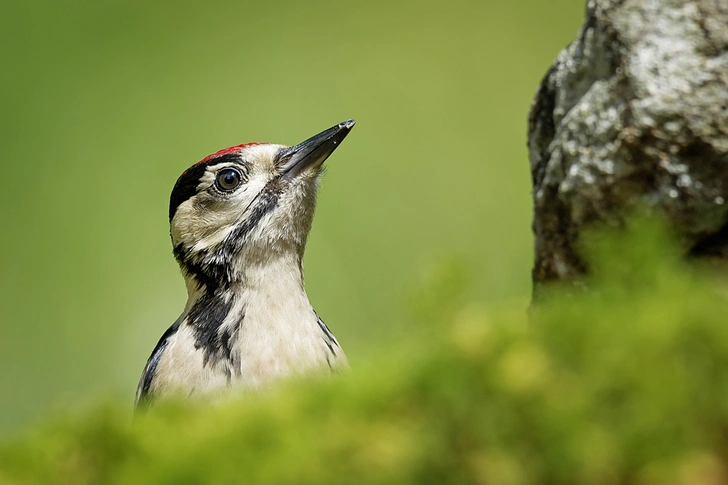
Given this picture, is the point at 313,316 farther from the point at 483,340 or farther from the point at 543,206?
the point at 483,340

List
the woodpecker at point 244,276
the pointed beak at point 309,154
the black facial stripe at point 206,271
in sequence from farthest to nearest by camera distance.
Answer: the pointed beak at point 309,154 < the black facial stripe at point 206,271 < the woodpecker at point 244,276

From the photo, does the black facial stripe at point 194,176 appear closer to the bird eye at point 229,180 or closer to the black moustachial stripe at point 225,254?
the bird eye at point 229,180

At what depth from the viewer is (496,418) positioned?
75cm

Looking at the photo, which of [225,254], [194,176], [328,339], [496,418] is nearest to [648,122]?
[496,418]

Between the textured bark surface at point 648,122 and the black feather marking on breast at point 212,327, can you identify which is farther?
the black feather marking on breast at point 212,327

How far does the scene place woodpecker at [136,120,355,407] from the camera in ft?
6.46

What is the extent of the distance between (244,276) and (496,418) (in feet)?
5.15

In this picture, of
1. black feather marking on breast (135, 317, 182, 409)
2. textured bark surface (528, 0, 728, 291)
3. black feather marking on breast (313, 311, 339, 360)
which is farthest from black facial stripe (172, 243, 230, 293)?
textured bark surface (528, 0, 728, 291)

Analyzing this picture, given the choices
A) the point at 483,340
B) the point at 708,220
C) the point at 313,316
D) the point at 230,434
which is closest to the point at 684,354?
the point at 483,340

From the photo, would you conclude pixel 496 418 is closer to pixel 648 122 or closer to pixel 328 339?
pixel 648 122

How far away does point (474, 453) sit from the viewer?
749mm

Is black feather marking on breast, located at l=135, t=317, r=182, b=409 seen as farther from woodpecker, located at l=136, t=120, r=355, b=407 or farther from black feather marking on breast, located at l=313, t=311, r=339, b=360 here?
black feather marking on breast, located at l=313, t=311, r=339, b=360

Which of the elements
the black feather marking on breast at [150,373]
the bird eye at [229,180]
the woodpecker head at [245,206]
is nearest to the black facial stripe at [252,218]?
the woodpecker head at [245,206]

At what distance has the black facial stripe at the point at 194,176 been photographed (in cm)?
249
